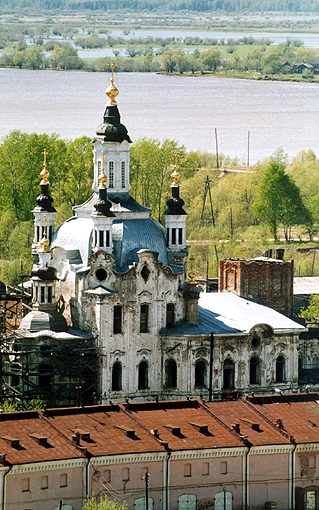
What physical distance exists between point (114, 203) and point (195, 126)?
8673cm

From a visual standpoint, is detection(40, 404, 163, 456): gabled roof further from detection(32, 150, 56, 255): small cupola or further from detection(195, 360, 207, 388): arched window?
detection(32, 150, 56, 255): small cupola

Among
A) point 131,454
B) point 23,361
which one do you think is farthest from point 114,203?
point 131,454

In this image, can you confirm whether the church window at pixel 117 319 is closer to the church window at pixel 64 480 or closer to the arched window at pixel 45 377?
the arched window at pixel 45 377

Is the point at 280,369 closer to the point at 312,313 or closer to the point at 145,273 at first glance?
the point at 145,273

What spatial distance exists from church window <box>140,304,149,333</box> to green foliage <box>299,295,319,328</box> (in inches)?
515

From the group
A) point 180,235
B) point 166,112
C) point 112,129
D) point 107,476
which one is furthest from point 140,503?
point 166,112

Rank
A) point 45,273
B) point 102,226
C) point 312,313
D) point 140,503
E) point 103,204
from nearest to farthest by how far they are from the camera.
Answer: point 140,503 → point 45,273 → point 102,226 → point 103,204 → point 312,313

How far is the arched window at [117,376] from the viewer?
83625 millimetres

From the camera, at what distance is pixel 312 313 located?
99.9 metres

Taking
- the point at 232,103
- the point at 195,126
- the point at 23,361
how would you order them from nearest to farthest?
1. the point at 23,361
2. the point at 195,126
3. the point at 232,103

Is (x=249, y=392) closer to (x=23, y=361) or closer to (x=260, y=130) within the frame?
(x=23, y=361)

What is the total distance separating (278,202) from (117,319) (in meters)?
46.9

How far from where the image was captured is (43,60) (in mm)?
194875

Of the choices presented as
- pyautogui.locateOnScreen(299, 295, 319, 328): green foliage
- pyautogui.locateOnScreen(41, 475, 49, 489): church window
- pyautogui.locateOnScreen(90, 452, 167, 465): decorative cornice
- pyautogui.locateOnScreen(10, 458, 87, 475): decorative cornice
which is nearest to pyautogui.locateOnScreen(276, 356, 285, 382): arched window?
pyautogui.locateOnScreen(299, 295, 319, 328): green foliage
